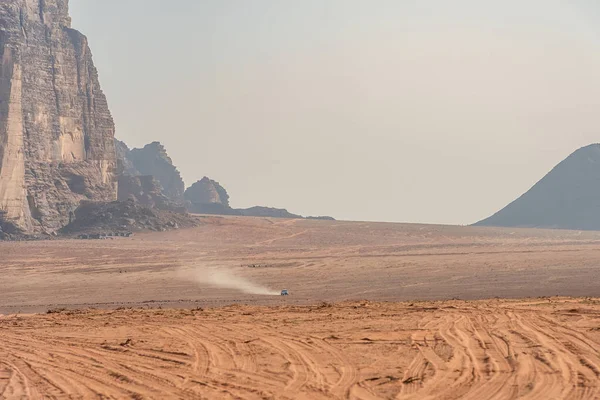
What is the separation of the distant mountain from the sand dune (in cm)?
13600

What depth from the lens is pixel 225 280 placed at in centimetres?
4106

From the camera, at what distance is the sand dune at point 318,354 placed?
12.0 metres

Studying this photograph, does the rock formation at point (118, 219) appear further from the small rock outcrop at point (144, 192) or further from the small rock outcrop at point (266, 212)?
the small rock outcrop at point (266, 212)

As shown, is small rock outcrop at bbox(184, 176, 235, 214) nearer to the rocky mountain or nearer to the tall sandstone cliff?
the rocky mountain

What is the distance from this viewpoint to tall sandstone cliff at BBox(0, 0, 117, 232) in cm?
7862

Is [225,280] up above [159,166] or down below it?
below

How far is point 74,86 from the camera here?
95812 millimetres

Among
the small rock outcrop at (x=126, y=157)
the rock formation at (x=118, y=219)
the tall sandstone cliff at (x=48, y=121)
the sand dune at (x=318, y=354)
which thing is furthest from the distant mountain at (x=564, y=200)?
the sand dune at (x=318, y=354)

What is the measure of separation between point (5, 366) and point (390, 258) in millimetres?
45607

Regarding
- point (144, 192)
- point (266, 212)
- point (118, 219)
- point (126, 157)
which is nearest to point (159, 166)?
point (126, 157)

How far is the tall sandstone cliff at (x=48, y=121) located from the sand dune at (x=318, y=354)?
199ft

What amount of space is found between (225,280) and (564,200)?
430 feet

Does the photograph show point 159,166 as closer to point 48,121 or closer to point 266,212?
point 266,212

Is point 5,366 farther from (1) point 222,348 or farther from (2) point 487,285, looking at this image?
(2) point 487,285
